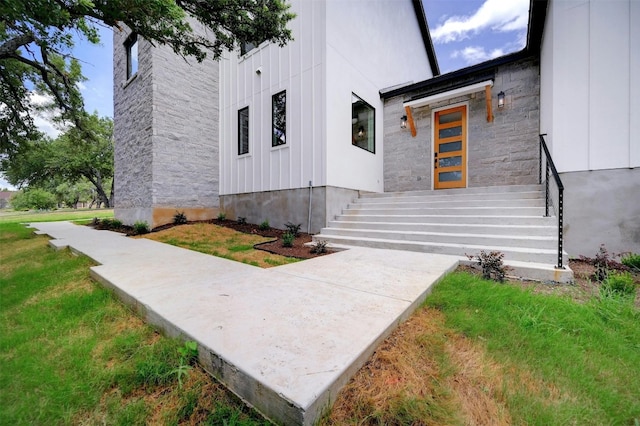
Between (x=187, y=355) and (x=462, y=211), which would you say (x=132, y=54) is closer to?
(x=187, y=355)

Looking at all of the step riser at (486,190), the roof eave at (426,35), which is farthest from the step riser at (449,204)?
the roof eave at (426,35)

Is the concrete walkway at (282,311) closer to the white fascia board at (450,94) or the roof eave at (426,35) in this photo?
the white fascia board at (450,94)

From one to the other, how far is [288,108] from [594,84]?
6117 mm

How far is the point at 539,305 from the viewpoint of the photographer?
2.36 meters

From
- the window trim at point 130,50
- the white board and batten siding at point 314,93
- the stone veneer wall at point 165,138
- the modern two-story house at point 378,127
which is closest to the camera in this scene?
the modern two-story house at point 378,127

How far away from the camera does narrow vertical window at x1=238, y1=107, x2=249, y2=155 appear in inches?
329

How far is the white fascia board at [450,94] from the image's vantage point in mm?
6552

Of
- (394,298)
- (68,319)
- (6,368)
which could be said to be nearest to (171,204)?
(68,319)

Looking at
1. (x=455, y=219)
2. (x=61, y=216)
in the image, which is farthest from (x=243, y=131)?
(x=61, y=216)

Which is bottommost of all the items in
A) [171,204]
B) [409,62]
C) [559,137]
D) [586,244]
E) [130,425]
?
[130,425]

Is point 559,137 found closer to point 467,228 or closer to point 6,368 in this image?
point 467,228

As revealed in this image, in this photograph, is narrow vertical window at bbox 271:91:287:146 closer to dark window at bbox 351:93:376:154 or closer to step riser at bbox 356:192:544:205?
dark window at bbox 351:93:376:154

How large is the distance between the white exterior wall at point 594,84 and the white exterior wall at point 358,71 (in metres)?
4.17

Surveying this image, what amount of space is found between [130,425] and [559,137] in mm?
6383
